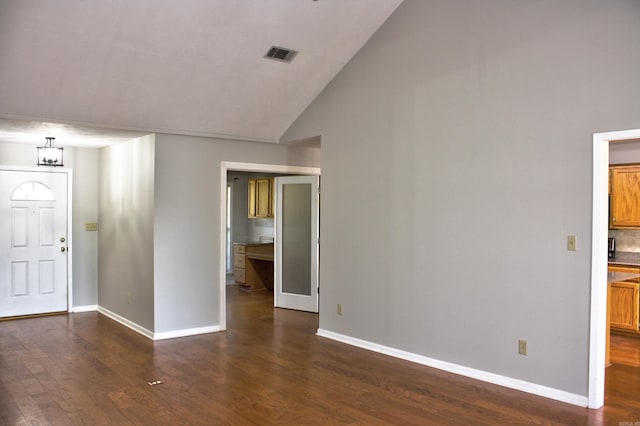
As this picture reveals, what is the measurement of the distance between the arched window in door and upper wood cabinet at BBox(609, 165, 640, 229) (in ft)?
24.3

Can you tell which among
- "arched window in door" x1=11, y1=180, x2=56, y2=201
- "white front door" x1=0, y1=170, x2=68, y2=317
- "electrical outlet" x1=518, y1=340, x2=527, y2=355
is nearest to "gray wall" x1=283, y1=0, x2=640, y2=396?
"electrical outlet" x1=518, y1=340, x2=527, y2=355

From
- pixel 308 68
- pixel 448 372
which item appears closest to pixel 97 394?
pixel 448 372

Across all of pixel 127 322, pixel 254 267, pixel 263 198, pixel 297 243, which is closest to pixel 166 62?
pixel 127 322

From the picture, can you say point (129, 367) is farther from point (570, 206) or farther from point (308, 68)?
point (570, 206)

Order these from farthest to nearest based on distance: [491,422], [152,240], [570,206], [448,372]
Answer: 1. [152,240]
2. [448,372]
3. [570,206]
4. [491,422]

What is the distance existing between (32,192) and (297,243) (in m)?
3.74

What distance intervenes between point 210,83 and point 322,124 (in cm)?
142

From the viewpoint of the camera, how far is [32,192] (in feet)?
23.3

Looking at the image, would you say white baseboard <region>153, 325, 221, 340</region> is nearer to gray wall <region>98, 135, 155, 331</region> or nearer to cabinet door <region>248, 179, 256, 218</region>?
gray wall <region>98, 135, 155, 331</region>

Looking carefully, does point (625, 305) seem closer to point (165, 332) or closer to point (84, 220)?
point (165, 332)

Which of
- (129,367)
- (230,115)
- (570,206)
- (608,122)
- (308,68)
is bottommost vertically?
(129,367)

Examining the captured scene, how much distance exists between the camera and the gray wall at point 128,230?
595 centimetres

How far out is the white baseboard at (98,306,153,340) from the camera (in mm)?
5933

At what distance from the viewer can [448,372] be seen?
4625mm
